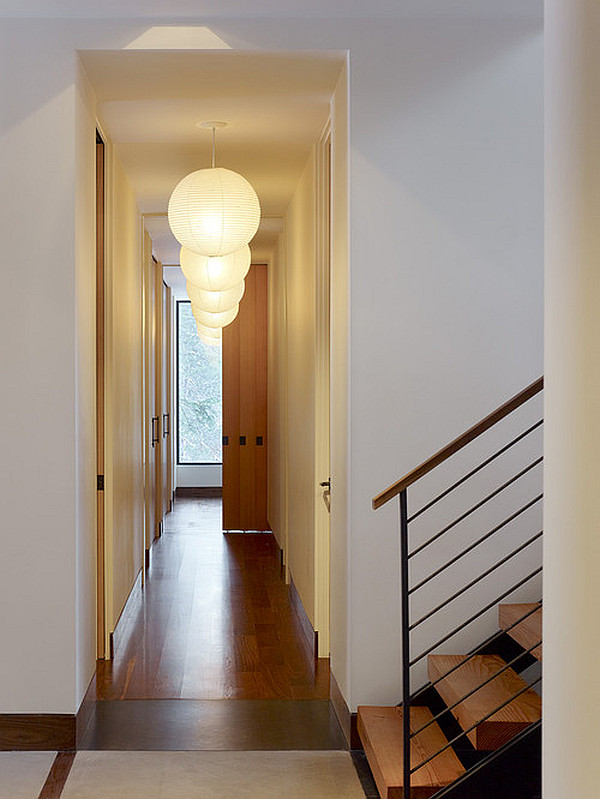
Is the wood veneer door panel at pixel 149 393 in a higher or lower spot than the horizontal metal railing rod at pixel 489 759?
higher

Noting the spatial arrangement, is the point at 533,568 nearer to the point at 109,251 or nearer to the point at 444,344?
the point at 444,344

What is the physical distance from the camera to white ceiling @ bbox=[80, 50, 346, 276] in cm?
375

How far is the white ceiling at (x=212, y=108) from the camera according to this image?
3754 millimetres

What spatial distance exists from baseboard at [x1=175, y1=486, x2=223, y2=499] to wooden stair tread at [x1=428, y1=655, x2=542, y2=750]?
377 inches

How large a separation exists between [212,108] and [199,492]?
9.55 m

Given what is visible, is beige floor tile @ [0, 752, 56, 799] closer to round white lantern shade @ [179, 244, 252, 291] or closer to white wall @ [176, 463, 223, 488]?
round white lantern shade @ [179, 244, 252, 291]

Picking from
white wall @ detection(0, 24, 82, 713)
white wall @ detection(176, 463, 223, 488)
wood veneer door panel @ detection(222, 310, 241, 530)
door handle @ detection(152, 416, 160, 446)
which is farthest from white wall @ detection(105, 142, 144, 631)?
white wall @ detection(176, 463, 223, 488)

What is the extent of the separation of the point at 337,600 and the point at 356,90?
2081 millimetres

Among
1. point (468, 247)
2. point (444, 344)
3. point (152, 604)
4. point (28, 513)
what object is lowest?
point (152, 604)

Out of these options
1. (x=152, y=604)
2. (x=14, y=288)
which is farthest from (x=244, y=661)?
(x=14, y=288)

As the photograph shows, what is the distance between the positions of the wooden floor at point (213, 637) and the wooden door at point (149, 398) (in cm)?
42

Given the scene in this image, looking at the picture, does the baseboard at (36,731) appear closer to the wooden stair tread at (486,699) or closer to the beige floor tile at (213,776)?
the beige floor tile at (213,776)

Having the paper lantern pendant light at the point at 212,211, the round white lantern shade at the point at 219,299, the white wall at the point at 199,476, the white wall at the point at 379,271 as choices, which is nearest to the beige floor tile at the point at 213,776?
the white wall at the point at 379,271

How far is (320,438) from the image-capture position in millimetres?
5070
